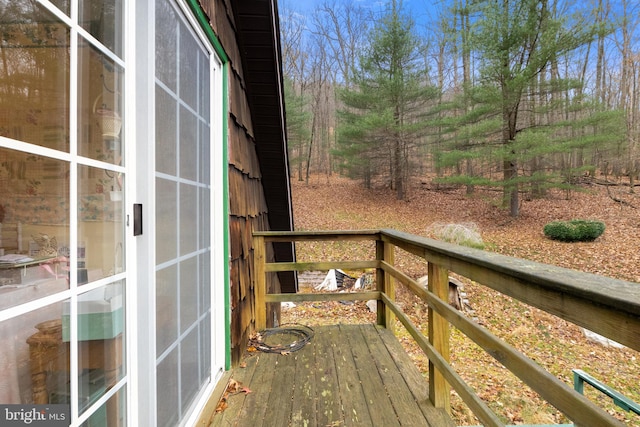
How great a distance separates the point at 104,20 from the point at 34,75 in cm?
40

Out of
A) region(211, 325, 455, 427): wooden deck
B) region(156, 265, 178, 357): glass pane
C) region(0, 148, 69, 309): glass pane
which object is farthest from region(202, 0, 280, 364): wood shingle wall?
region(0, 148, 69, 309): glass pane

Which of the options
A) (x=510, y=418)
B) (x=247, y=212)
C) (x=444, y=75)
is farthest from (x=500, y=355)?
(x=444, y=75)

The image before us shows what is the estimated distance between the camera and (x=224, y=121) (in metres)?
2.22

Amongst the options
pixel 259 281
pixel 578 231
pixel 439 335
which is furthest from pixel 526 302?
pixel 578 231

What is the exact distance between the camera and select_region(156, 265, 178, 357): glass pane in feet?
4.19

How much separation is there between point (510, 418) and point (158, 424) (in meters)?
3.64

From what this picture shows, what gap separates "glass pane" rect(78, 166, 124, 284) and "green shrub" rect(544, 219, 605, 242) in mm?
10917

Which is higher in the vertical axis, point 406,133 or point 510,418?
point 406,133

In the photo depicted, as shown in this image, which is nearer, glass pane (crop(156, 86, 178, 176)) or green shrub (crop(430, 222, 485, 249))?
glass pane (crop(156, 86, 178, 176))

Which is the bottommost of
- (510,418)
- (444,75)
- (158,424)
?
(510,418)

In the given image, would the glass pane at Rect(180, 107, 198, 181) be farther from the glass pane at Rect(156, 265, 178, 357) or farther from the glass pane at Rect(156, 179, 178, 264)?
the glass pane at Rect(156, 265, 178, 357)

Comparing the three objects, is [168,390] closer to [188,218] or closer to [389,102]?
[188,218]

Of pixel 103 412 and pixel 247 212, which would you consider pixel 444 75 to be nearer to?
pixel 247 212

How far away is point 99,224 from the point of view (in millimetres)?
953
